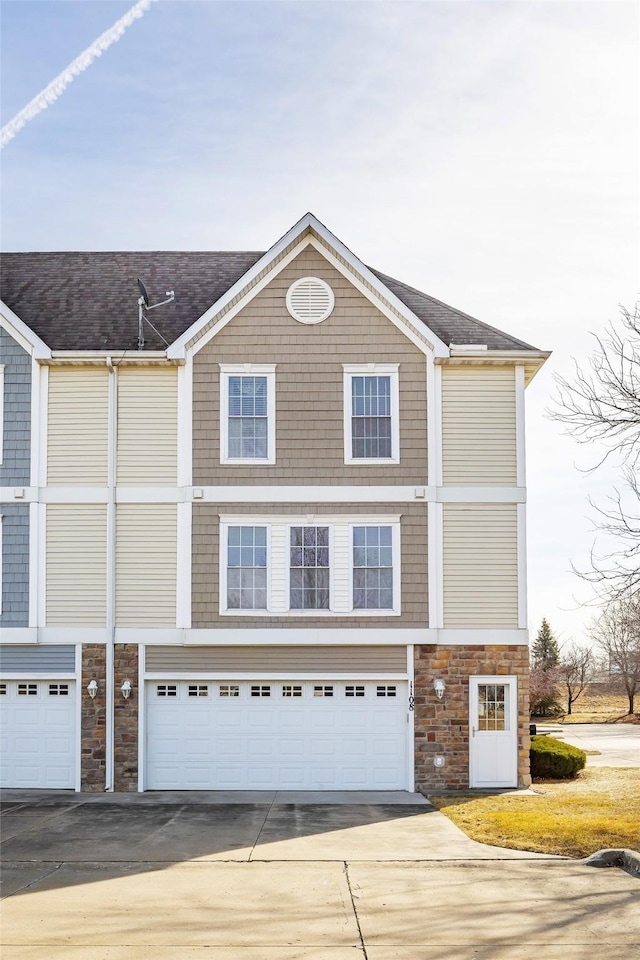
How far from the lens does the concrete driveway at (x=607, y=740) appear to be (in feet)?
82.7

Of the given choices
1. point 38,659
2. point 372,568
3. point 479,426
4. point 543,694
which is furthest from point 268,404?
point 543,694

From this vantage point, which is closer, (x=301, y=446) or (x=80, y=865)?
(x=80, y=865)

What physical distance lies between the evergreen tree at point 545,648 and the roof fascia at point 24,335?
35111 millimetres

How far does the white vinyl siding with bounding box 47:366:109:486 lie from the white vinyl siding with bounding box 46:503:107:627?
617mm

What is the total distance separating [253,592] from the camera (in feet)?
64.3

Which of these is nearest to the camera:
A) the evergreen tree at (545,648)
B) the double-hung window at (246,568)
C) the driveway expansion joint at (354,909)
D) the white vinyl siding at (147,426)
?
the driveway expansion joint at (354,909)

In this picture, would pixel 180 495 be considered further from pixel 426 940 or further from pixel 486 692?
pixel 426 940

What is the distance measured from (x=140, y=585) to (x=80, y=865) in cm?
729

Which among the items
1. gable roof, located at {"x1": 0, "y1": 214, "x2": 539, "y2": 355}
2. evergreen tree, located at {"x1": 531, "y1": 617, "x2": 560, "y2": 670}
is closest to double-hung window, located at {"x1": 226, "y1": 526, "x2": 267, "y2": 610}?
gable roof, located at {"x1": 0, "y1": 214, "x2": 539, "y2": 355}

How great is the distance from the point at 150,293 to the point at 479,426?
312 inches

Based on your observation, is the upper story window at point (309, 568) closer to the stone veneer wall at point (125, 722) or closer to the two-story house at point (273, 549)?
the two-story house at point (273, 549)

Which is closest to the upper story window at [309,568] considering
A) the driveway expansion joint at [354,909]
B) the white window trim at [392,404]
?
the white window trim at [392,404]

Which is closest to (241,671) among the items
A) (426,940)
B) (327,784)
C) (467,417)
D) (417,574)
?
(327,784)

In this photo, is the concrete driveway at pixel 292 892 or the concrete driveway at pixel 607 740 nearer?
the concrete driveway at pixel 292 892
